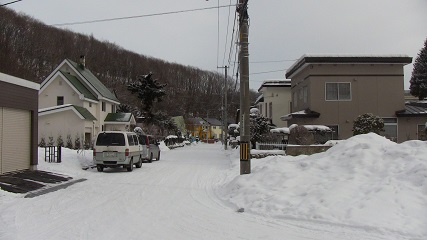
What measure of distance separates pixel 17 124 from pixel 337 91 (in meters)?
21.1

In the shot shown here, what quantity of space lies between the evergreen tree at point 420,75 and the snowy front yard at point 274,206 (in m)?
40.1

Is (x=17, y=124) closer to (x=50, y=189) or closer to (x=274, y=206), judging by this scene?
(x=50, y=189)

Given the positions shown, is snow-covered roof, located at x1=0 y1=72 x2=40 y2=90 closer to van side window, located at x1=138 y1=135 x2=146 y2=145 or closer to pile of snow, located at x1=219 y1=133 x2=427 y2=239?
pile of snow, located at x1=219 y1=133 x2=427 y2=239

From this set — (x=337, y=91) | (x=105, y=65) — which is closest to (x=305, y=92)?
(x=337, y=91)

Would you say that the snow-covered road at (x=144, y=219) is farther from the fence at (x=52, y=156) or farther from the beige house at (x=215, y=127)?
the beige house at (x=215, y=127)

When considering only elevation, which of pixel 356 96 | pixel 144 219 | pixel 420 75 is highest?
pixel 420 75

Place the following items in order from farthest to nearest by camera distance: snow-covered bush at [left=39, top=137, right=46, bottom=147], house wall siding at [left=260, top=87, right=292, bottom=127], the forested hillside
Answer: the forested hillside < house wall siding at [left=260, top=87, right=292, bottom=127] < snow-covered bush at [left=39, top=137, right=46, bottom=147]

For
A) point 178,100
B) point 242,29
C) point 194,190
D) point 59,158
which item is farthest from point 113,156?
point 178,100

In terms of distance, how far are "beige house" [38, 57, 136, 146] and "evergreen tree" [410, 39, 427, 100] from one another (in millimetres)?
33320

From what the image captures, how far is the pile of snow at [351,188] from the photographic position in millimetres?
7789

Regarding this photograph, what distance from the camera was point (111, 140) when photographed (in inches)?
769

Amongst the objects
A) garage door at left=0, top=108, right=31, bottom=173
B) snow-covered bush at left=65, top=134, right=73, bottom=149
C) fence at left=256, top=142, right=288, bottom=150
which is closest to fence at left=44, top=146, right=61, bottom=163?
garage door at left=0, top=108, right=31, bottom=173

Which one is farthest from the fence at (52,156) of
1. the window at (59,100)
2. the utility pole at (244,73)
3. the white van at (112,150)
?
the window at (59,100)

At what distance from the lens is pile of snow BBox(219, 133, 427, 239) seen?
779cm
